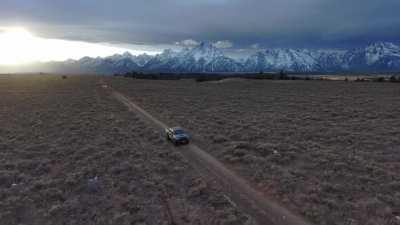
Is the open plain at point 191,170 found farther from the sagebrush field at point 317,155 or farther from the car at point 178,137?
the car at point 178,137

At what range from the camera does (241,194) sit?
1582 cm

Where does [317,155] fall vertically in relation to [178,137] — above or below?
below

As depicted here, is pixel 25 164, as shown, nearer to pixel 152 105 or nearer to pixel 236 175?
pixel 236 175

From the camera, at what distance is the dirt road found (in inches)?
521

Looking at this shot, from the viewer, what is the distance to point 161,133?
101ft

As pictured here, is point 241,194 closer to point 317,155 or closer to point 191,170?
point 191,170

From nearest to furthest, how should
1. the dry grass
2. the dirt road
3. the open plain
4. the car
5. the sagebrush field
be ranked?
the dirt road < the dry grass < the open plain < the sagebrush field < the car

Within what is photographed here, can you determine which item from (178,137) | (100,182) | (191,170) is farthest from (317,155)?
(100,182)

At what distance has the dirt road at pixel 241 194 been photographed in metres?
13.2

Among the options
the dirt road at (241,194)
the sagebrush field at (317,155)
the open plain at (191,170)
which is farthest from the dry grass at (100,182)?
the sagebrush field at (317,155)

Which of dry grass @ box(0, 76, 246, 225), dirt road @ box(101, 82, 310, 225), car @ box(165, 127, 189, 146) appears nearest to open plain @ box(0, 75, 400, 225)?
dry grass @ box(0, 76, 246, 225)

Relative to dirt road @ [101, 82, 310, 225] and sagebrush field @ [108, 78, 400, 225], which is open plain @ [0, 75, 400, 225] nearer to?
sagebrush field @ [108, 78, 400, 225]

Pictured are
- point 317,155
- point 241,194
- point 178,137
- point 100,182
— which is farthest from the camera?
point 178,137

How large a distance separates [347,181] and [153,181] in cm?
973
